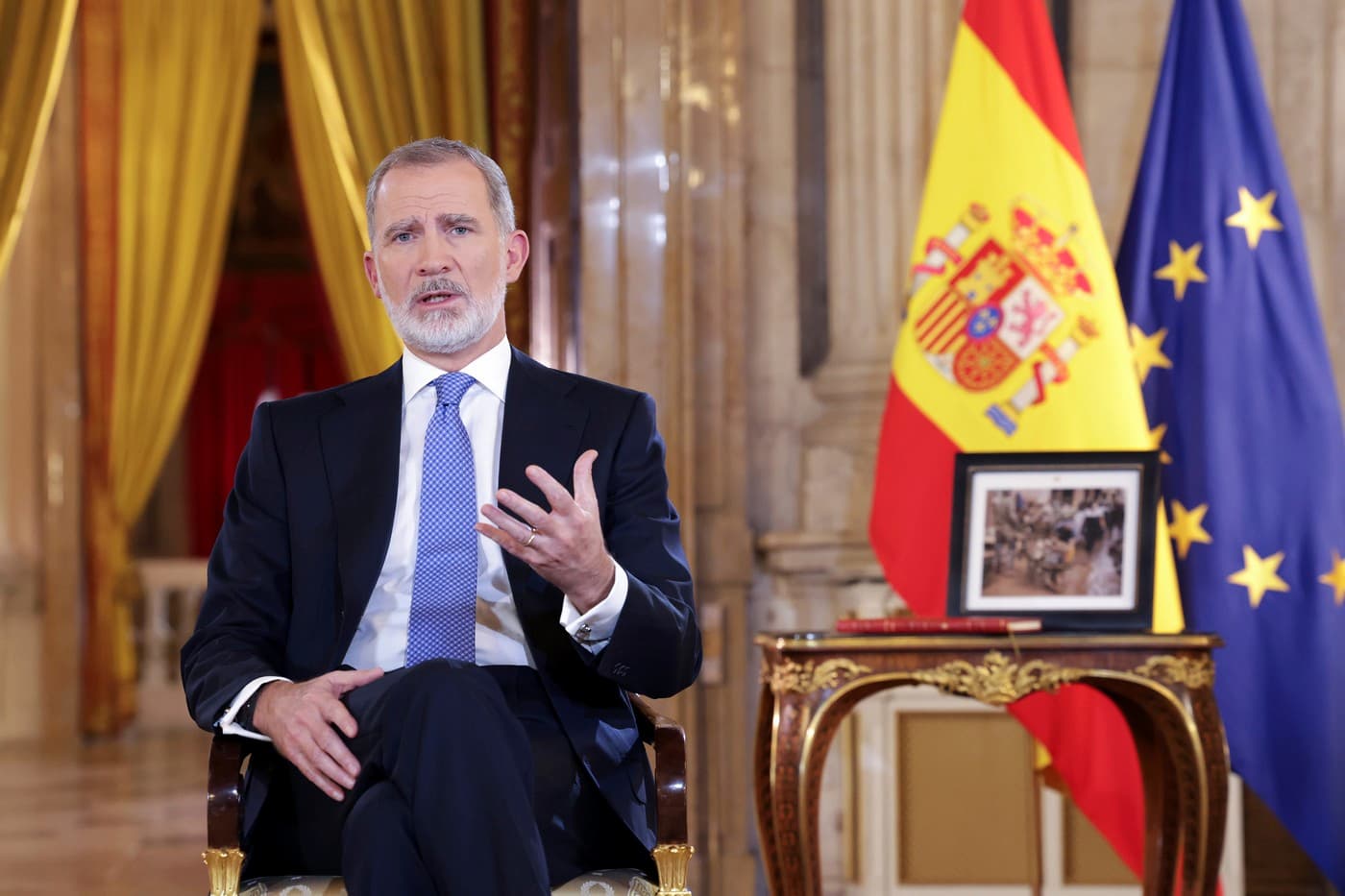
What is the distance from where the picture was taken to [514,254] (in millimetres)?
2256

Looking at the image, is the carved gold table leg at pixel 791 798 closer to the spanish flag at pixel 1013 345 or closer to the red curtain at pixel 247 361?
the spanish flag at pixel 1013 345

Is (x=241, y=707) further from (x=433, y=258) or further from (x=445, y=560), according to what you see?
(x=433, y=258)

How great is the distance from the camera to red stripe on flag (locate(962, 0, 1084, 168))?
134 inches

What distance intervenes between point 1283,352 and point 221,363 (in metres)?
10.6

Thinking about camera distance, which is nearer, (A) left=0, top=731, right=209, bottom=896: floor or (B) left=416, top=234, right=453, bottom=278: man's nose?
(B) left=416, top=234, right=453, bottom=278: man's nose

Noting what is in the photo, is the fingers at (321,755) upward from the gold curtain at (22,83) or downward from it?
downward

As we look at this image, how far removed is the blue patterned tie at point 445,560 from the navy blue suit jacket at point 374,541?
55 millimetres

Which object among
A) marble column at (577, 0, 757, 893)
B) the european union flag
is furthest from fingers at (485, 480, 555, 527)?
marble column at (577, 0, 757, 893)

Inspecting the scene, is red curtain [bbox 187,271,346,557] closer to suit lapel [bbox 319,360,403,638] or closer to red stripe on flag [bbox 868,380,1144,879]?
red stripe on flag [bbox 868,380,1144,879]

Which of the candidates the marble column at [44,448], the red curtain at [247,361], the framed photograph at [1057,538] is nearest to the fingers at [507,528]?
the framed photograph at [1057,538]

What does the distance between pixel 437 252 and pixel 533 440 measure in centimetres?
30

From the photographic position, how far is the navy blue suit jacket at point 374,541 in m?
2.05

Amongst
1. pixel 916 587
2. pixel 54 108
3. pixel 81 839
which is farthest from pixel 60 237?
pixel 916 587

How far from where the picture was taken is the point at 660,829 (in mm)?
1969
